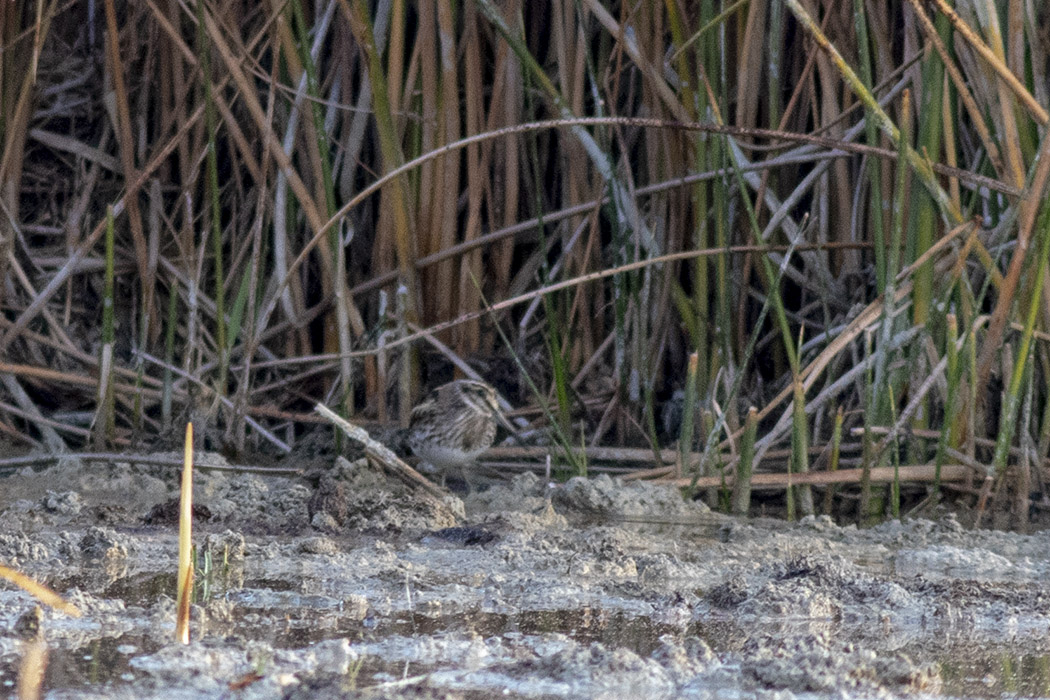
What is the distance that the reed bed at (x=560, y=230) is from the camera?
12.5 feet

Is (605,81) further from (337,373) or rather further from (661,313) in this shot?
(337,373)

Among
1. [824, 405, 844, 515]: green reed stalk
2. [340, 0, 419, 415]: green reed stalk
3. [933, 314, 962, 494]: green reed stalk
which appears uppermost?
[340, 0, 419, 415]: green reed stalk

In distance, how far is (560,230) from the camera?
15.7 feet

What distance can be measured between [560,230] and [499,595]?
2253 millimetres

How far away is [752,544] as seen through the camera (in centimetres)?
335

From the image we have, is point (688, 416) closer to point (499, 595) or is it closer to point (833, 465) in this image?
point (833, 465)

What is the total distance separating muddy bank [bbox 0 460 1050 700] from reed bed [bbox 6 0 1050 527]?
440 millimetres

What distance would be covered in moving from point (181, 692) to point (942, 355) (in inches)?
106

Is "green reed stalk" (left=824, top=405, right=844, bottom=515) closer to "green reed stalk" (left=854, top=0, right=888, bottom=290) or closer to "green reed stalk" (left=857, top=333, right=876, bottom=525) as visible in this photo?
"green reed stalk" (left=857, top=333, right=876, bottom=525)

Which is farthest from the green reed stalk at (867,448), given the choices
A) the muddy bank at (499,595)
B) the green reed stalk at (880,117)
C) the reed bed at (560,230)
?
the green reed stalk at (880,117)

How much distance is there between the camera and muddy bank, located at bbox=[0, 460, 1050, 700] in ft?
6.86

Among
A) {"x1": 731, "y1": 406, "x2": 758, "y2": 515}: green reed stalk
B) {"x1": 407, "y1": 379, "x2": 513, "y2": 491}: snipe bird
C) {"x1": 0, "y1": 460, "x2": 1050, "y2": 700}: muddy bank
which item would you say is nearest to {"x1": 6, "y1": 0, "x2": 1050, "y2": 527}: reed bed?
{"x1": 731, "y1": 406, "x2": 758, "y2": 515}: green reed stalk

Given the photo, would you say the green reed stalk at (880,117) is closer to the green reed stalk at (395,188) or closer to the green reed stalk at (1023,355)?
the green reed stalk at (1023,355)

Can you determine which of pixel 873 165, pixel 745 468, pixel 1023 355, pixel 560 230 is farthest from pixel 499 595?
pixel 560 230
